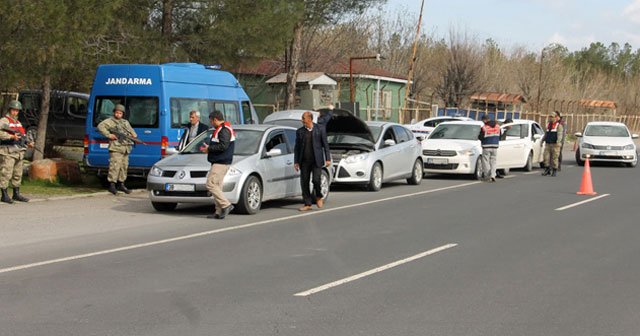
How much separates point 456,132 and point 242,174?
11.2 meters

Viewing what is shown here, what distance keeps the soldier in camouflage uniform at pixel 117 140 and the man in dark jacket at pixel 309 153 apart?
373cm

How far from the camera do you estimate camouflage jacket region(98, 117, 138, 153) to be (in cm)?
1625

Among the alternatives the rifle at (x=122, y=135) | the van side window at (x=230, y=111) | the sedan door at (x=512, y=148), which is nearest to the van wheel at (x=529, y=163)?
the sedan door at (x=512, y=148)

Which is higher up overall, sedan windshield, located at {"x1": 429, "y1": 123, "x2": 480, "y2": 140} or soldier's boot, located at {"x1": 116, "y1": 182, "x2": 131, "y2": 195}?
sedan windshield, located at {"x1": 429, "y1": 123, "x2": 480, "y2": 140}

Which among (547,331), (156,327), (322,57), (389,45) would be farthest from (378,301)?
(389,45)

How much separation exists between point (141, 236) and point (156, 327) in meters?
5.18

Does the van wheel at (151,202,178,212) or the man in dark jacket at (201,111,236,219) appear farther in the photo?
the van wheel at (151,202,178,212)

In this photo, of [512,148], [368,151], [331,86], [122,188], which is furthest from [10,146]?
[331,86]

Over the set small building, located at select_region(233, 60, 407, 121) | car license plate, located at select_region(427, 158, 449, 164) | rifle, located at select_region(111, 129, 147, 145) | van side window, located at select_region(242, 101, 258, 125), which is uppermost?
small building, located at select_region(233, 60, 407, 121)

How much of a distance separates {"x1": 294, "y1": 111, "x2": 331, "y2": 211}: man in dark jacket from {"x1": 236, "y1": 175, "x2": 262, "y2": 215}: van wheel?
92cm

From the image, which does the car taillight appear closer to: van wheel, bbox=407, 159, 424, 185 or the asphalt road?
the asphalt road

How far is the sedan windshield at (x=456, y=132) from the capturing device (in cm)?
2341

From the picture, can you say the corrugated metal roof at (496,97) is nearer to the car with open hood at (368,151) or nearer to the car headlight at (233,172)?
the car with open hood at (368,151)

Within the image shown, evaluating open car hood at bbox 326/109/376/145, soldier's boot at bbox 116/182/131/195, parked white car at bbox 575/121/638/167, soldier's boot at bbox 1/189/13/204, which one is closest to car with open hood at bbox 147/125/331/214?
soldier's boot at bbox 1/189/13/204
